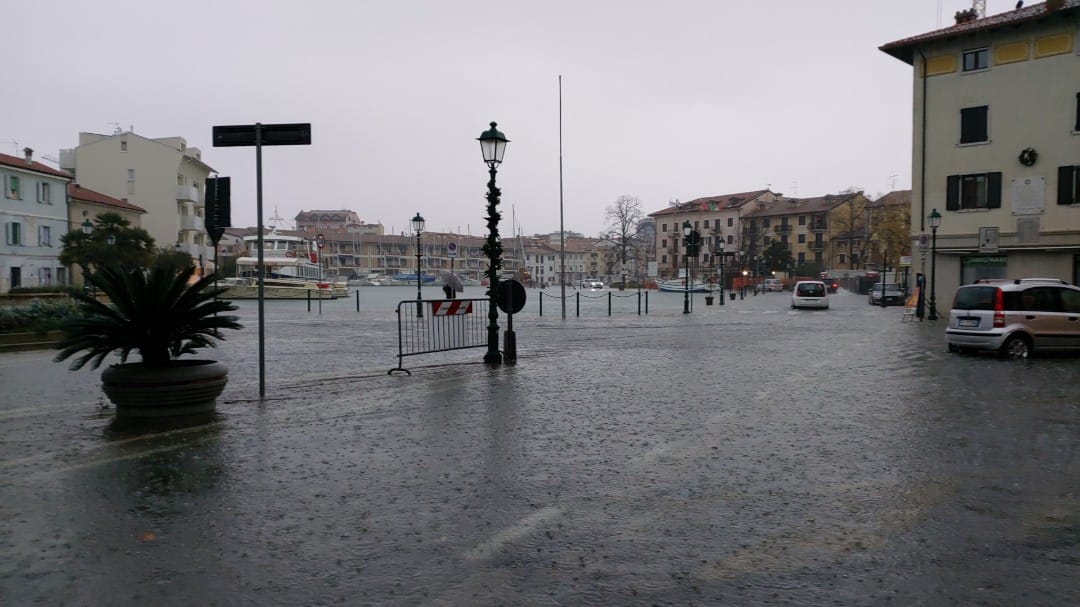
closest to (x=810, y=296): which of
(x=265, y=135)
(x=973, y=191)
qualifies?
(x=973, y=191)

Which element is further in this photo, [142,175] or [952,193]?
[142,175]

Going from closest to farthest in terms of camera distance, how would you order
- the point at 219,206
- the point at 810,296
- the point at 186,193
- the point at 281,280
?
the point at 219,206
the point at 810,296
the point at 281,280
the point at 186,193

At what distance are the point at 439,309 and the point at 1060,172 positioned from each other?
2883 cm

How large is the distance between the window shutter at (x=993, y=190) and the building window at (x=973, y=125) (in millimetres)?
A: 1665

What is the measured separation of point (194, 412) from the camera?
8.57m

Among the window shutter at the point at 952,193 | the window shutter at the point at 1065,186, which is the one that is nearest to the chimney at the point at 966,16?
the window shutter at the point at 952,193

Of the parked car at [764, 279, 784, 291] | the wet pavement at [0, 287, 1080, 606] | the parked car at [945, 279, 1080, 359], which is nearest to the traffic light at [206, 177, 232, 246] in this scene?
the wet pavement at [0, 287, 1080, 606]

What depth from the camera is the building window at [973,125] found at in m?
32.0

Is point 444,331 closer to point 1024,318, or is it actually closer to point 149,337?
point 149,337

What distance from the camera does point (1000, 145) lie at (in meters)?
31.7

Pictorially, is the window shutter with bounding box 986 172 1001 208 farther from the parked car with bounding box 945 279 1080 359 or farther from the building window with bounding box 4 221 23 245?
the building window with bounding box 4 221 23 245

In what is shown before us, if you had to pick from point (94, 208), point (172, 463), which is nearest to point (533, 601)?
point (172, 463)

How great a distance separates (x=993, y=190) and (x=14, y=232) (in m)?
60.8

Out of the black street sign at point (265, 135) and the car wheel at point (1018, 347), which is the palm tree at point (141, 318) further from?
the car wheel at point (1018, 347)
